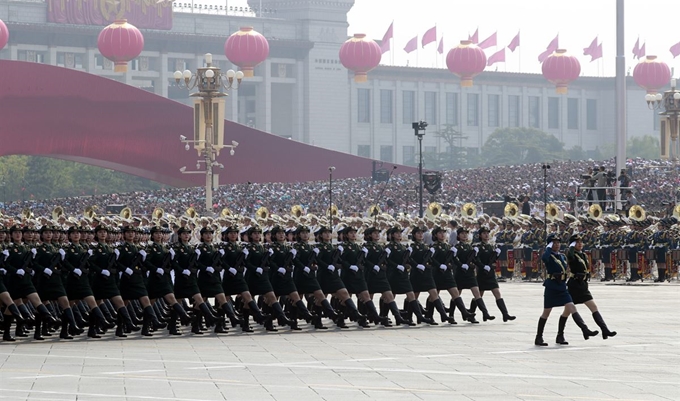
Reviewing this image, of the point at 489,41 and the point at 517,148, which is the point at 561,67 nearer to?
the point at 489,41

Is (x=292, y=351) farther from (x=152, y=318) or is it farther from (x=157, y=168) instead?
(x=157, y=168)

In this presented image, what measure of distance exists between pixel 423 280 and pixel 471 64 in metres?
46.2

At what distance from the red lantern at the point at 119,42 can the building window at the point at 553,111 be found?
74382 millimetres

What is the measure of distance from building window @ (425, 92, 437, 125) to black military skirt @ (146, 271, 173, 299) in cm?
10277

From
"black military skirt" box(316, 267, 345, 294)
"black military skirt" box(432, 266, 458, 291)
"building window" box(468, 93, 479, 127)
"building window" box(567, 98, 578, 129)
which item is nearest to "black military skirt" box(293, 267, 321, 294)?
"black military skirt" box(316, 267, 345, 294)

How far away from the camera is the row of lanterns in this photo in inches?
2469

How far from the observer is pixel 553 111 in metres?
129

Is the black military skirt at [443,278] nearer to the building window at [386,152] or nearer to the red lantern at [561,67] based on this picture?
the red lantern at [561,67]

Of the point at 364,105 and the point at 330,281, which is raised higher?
the point at 364,105

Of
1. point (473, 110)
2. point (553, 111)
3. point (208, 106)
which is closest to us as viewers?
point (208, 106)

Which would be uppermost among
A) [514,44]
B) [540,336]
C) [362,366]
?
[514,44]

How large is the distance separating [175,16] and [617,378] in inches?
3717

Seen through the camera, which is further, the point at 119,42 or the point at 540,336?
the point at 119,42

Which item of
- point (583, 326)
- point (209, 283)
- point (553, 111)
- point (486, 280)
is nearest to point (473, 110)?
point (553, 111)
